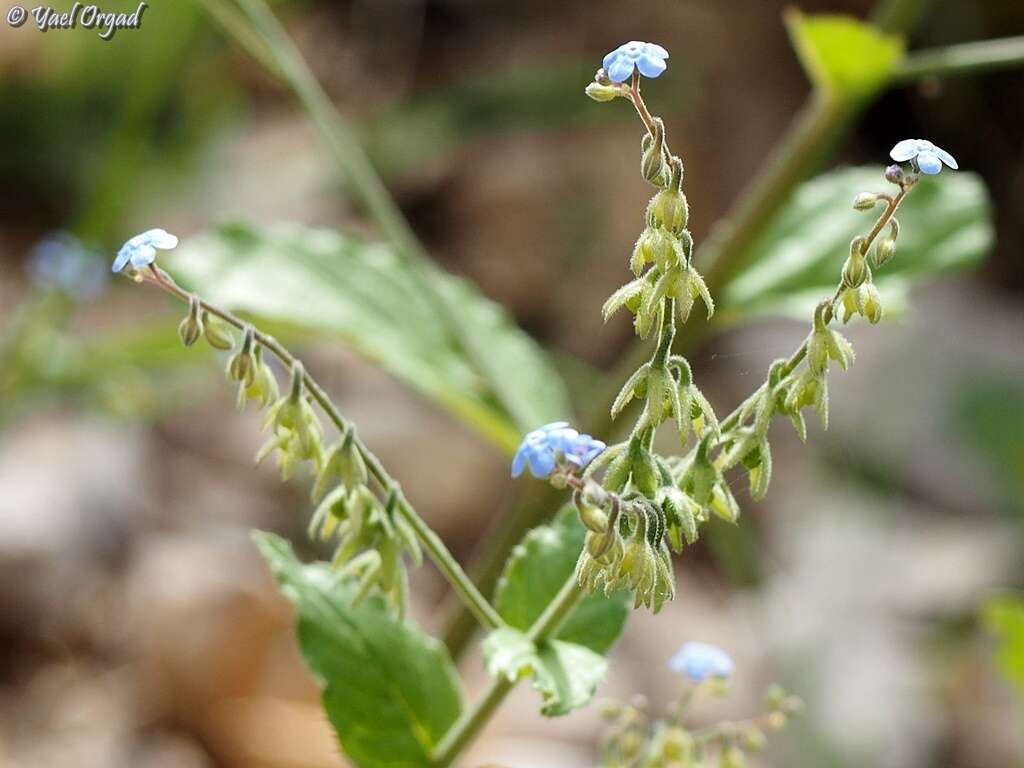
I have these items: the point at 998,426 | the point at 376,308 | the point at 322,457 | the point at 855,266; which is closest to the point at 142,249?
Answer: the point at 322,457

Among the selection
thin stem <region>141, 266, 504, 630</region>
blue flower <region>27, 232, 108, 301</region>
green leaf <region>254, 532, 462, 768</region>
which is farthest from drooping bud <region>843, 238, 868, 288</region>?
blue flower <region>27, 232, 108, 301</region>

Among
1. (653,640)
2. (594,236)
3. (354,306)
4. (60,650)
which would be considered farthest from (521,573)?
(594,236)

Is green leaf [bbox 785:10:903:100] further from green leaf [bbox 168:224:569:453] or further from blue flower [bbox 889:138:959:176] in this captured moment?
blue flower [bbox 889:138:959:176]

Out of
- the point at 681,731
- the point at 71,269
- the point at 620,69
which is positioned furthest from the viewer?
the point at 71,269

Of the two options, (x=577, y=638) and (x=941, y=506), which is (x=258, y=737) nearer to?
(x=577, y=638)

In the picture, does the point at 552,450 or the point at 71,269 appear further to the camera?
the point at 71,269

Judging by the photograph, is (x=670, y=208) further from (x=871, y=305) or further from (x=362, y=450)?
(x=362, y=450)

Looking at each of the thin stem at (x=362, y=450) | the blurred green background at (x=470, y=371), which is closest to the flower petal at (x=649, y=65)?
the thin stem at (x=362, y=450)
